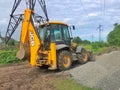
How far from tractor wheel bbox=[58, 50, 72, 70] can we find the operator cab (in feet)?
2.78

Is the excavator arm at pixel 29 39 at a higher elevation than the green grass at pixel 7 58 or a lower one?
higher

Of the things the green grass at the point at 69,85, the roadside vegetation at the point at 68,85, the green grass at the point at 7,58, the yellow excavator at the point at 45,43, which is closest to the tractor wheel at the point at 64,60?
the yellow excavator at the point at 45,43

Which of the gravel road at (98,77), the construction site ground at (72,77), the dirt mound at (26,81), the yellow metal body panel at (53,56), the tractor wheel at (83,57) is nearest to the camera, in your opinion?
the gravel road at (98,77)

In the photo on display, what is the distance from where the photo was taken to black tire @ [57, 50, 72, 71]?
691 inches

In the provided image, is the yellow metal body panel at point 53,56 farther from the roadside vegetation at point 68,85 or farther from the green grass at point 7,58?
the green grass at point 7,58

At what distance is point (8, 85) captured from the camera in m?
13.7

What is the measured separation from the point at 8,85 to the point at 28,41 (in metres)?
4.14

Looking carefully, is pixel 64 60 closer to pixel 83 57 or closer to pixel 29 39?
pixel 29 39

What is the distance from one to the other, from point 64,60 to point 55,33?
5.33 ft

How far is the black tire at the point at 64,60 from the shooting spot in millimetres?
17547

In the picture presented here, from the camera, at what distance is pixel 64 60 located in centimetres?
1798

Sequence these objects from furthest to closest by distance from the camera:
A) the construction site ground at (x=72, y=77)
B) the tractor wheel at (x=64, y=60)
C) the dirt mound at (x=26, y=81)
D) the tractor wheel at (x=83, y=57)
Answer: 1. the tractor wheel at (x=83, y=57)
2. the tractor wheel at (x=64, y=60)
3. the dirt mound at (x=26, y=81)
4. the construction site ground at (x=72, y=77)

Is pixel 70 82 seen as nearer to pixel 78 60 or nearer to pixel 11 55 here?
pixel 78 60

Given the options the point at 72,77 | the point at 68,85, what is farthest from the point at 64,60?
the point at 68,85
